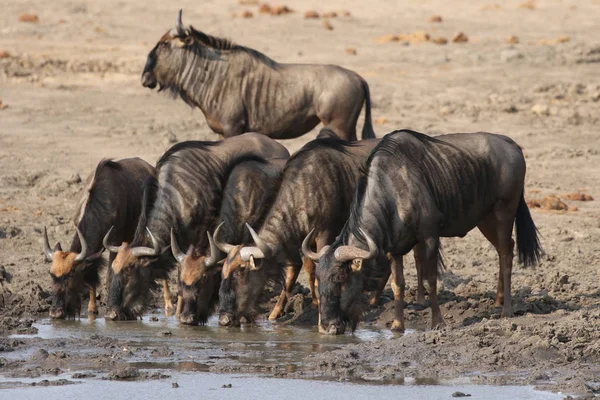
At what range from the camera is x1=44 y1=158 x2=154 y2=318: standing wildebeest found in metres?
11.0

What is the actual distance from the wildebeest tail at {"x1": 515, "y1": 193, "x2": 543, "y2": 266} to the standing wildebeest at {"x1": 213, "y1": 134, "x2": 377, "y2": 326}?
1.46 meters

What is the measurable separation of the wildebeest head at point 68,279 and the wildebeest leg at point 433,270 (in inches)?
116

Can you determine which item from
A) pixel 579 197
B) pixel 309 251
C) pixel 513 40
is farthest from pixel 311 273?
pixel 513 40

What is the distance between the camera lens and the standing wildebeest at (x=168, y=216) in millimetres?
10844

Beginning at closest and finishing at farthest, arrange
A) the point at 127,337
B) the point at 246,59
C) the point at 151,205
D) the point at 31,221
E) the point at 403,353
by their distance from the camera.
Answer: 1. the point at 403,353
2. the point at 127,337
3. the point at 151,205
4. the point at 31,221
5. the point at 246,59

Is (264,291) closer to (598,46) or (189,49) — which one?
(189,49)

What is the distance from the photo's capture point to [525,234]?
11.2 metres

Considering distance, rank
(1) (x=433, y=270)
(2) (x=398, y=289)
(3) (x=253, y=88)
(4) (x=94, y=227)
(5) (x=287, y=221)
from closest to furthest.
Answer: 1. (1) (x=433, y=270)
2. (2) (x=398, y=289)
3. (5) (x=287, y=221)
4. (4) (x=94, y=227)
5. (3) (x=253, y=88)

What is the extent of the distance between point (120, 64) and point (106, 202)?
9710 millimetres

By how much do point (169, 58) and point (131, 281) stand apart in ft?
13.3

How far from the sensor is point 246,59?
1412 centimetres

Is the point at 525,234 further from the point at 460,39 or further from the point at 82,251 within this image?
the point at 460,39

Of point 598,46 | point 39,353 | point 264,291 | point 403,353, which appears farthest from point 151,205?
point 598,46

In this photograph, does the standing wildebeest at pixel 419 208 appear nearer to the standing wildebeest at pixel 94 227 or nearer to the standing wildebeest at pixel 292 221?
the standing wildebeest at pixel 292 221
